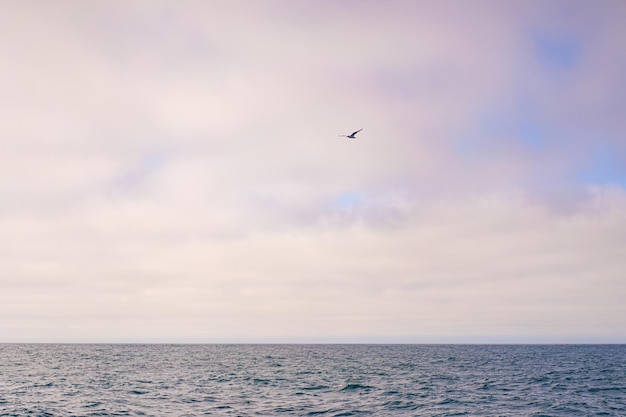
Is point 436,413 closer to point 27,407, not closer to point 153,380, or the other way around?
point 27,407

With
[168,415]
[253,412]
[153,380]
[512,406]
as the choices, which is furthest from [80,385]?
[512,406]

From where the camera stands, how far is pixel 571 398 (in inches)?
1900

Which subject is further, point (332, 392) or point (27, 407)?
point (332, 392)

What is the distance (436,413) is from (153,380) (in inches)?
1651

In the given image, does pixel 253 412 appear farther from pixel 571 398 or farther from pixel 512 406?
pixel 571 398

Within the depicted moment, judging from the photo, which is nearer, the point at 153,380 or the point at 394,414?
the point at 394,414

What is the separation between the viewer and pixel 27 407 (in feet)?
134

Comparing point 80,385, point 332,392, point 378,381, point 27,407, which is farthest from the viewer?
point 378,381

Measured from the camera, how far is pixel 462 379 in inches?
2623

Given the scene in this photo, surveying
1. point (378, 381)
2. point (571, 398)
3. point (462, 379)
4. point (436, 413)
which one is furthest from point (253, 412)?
point (462, 379)

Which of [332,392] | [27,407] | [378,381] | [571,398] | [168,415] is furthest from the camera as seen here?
[378,381]

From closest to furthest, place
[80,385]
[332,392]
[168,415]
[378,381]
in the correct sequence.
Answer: [168,415] < [332,392] < [80,385] < [378,381]

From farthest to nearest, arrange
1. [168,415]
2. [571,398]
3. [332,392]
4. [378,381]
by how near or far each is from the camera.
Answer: [378,381] < [332,392] < [571,398] < [168,415]

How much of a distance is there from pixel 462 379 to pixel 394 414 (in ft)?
107
